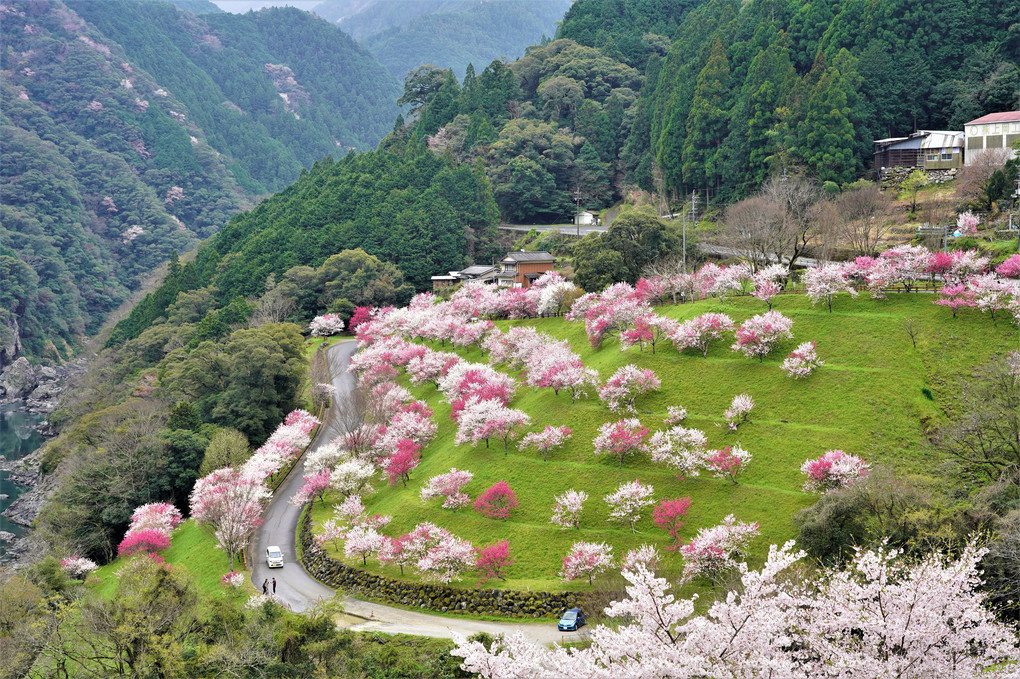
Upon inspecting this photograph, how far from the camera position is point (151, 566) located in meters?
26.3

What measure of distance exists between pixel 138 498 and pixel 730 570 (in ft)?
109

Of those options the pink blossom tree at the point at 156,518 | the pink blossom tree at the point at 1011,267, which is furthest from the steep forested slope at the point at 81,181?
the pink blossom tree at the point at 1011,267

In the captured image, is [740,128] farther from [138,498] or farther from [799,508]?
[138,498]

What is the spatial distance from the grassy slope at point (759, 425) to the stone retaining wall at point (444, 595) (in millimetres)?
663

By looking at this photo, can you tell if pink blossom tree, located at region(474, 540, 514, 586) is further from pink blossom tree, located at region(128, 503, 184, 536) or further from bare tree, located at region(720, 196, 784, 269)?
bare tree, located at region(720, 196, 784, 269)

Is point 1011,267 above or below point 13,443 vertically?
above

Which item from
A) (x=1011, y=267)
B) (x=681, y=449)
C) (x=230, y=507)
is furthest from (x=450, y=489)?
(x=1011, y=267)

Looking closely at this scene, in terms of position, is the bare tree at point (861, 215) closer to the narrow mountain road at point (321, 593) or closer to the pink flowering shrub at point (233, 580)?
the narrow mountain road at point (321, 593)

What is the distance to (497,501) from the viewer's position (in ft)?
103

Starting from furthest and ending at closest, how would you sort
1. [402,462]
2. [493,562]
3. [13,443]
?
[13,443] < [402,462] < [493,562]

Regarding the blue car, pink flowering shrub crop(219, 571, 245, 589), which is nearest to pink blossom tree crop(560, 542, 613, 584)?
the blue car

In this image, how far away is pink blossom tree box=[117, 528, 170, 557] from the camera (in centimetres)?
3869

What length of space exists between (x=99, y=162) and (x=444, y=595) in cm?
14331

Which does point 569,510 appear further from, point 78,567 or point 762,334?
point 78,567
